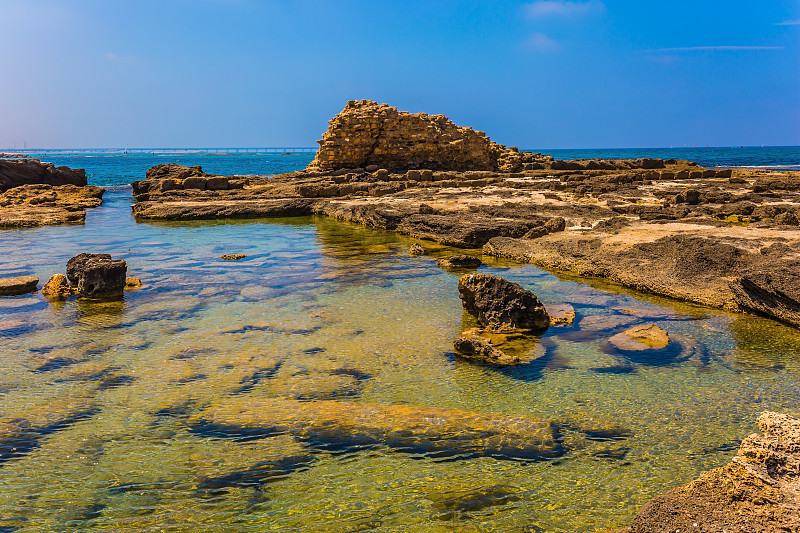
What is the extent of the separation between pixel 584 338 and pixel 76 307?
7.85m

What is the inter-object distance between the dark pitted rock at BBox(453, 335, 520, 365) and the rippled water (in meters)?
0.16

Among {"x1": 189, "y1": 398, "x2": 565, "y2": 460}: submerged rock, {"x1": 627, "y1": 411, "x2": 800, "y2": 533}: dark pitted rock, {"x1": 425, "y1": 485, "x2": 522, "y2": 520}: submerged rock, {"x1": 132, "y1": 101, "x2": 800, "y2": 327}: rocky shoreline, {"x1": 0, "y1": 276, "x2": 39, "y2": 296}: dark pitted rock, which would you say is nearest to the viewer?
{"x1": 627, "y1": 411, "x2": 800, "y2": 533}: dark pitted rock

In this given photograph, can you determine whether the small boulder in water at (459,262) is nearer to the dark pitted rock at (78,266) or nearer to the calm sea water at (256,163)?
the dark pitted rock at (78,266)

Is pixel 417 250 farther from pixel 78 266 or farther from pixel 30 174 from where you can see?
pixel 30 174

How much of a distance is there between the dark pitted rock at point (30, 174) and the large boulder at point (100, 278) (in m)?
24.9

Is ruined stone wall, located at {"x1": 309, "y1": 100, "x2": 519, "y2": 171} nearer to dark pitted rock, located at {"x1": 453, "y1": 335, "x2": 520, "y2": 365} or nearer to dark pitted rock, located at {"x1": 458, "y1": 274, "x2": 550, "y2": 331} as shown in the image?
dark pitted rock, located at {"x1": 458, "y1": 274, "x2": 550, "y2": 331}

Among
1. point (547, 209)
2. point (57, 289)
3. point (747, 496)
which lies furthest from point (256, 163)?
point (747, 496)

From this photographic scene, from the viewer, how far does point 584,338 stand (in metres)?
6.64

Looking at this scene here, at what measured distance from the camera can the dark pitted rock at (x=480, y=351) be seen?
5.95 m

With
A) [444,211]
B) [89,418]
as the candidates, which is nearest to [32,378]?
[89,418]

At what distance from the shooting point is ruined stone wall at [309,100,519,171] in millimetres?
32344

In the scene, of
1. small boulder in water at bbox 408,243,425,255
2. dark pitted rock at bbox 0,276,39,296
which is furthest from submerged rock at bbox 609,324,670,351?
dark pitted rock at bbox 0,276,39,296

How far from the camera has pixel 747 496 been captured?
2.57 meters

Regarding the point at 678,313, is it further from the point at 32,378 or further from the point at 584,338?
the point at 32,378
